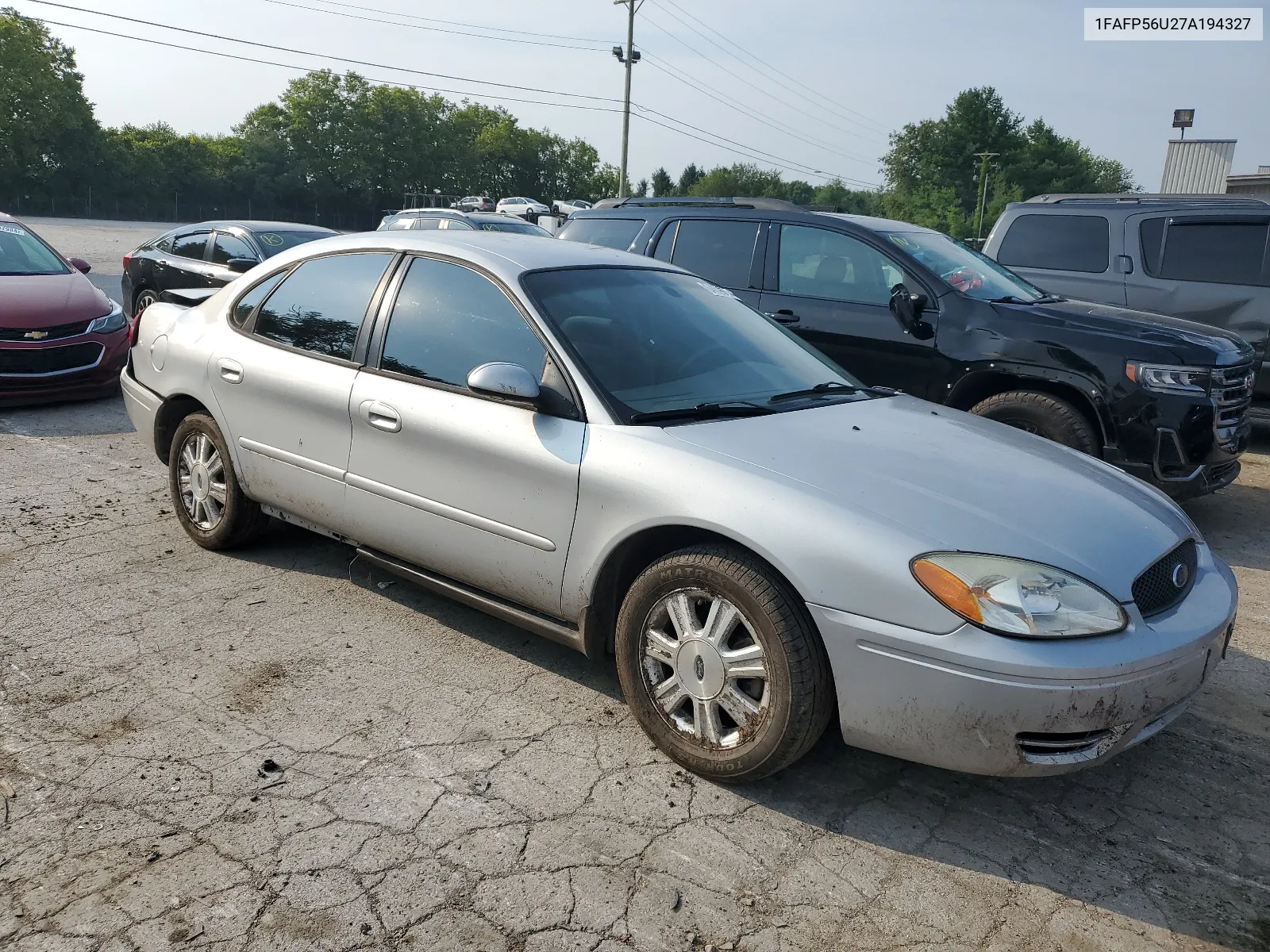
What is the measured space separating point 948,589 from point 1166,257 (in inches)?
289

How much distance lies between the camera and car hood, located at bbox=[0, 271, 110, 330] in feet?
27.1

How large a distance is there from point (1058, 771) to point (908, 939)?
65cm

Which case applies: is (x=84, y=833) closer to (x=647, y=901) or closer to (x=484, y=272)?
(x=647, y=901)

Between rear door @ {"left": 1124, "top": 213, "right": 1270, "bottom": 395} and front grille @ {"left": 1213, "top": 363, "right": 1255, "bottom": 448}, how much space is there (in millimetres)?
2587

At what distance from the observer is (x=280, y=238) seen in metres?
11.4

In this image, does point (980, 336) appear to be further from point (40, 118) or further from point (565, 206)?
point (40, 118)

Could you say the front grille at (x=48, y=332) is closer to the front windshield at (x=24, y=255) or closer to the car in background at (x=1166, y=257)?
the front windshield at (x=24, y=255)

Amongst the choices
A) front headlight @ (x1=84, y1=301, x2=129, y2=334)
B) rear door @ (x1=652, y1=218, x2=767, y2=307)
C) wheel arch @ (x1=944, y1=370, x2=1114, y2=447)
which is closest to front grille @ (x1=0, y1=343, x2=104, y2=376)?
front headlight @ (x1=84, y1=301, x2=129, y2=334)

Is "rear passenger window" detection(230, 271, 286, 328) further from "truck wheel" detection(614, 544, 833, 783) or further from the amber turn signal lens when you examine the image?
the amber turn signal lens

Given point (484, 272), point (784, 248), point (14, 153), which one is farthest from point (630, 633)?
point (14, 153)

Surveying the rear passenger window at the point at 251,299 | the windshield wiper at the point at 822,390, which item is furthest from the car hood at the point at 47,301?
the windshield wiper at the point at 822,390

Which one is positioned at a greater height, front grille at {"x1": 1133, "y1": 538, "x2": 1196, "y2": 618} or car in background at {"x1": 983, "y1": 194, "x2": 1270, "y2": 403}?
car in background at {"x1": 983, "y1": 194, "x2": 1270, "y2": 403}

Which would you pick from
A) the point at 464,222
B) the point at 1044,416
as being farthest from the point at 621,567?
the point at 464,222

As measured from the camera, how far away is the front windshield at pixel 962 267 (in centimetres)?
655
